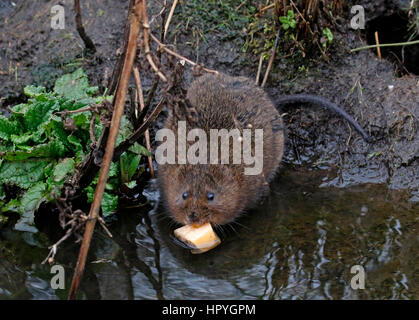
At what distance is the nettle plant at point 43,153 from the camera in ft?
15.5

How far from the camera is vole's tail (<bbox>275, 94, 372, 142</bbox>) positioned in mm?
5660

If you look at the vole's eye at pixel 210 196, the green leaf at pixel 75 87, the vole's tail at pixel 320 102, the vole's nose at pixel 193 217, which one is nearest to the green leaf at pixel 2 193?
the green leaf at pixel 75 87

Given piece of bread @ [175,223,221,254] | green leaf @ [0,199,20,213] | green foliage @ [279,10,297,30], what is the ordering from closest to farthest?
piece of bread @ [175,223,221,254], green leaf @ [0,199,20,213], green foliage @ [279,10,297,30]

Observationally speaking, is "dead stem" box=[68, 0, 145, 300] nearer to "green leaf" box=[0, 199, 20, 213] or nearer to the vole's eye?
the vole's eye

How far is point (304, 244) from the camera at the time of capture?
14.7ft

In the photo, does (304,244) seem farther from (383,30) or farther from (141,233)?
(383,30)

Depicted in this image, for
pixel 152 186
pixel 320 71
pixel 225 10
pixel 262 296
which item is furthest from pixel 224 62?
pixel 262 296

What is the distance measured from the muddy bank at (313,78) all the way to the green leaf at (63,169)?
128cm

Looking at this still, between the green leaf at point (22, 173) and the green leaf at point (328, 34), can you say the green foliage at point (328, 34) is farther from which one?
the green leaf at point (22, 173)

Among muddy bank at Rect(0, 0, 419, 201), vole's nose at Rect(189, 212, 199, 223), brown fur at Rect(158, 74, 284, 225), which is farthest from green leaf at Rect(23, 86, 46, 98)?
vole's nose at Rect(189, 212, 199, 223)

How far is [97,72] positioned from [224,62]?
1.42 meters

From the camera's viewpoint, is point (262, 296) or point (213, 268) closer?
point (262, 296)

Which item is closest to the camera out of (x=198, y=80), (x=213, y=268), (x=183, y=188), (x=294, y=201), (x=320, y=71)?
(x=213, y=268)

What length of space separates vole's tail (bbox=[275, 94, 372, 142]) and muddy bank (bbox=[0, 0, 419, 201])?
0.10 metres
